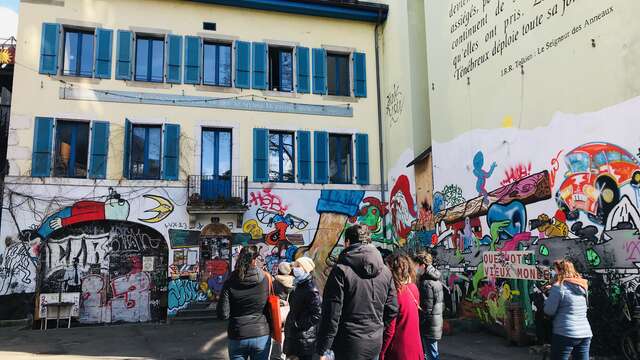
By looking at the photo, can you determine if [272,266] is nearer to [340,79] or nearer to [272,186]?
[272,186]

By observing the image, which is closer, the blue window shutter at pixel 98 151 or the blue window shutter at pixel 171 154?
the blue window shutter at pixel 98 151

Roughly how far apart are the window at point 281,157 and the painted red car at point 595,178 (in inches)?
336

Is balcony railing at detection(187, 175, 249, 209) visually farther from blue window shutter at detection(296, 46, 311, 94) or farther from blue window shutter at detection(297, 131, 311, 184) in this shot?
blue window shutter at detection(296, 46, 311, 94)

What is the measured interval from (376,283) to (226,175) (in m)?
12.0

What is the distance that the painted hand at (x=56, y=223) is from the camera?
13695 mm

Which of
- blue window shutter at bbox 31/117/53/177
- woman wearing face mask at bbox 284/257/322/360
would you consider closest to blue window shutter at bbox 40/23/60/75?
blue window shutter at bbox 31/117/53/177

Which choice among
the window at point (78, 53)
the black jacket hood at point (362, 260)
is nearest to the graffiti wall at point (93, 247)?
the window at point (78, 53)

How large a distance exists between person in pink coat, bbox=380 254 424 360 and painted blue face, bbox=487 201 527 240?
264 inches

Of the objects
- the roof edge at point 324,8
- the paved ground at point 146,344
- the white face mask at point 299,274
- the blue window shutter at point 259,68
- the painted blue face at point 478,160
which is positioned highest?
the roof edge at point 324,8

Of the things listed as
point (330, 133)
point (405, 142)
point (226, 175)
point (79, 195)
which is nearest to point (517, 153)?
point (405, 142)

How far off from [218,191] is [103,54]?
5.22m

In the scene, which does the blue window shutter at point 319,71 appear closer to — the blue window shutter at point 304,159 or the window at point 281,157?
the blue window shutter at point 304,159

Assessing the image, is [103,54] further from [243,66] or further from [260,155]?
[260,155]

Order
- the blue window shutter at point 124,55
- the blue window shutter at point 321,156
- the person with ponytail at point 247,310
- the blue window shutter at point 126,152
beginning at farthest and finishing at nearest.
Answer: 1. the blue window shutter at point 321,156
2. the blue window shutter at point 124,55
3. the blue window shutter at point 126,152
4. the person with ponytail at point 247,310
